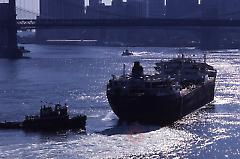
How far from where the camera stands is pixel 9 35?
5316 centimetres

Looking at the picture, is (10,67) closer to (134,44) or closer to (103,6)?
(134,44)

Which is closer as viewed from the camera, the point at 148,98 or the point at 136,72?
the point at 148,98

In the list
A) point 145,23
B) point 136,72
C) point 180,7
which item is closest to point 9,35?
point 145,23

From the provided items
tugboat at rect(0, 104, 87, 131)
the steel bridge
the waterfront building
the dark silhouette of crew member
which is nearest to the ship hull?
the dark silhouette of crew member

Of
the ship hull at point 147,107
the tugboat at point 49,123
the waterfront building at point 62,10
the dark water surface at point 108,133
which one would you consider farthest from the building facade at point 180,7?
the tugboat at point 49,123

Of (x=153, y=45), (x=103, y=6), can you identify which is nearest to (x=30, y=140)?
(x=153, y=45)

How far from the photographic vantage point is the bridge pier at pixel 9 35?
2067 inches

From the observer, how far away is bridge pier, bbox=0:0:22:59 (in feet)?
172

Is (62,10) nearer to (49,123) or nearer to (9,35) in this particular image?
(9,35)

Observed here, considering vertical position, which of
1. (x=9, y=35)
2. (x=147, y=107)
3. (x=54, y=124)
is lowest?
(x=9, y=35)

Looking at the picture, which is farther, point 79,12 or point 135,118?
point 79,12

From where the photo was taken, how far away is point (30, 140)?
55.3 feet

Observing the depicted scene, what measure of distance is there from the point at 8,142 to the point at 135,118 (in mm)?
3708

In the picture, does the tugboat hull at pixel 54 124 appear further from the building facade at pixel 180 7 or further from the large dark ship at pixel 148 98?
the building facade at pixel 180 7
